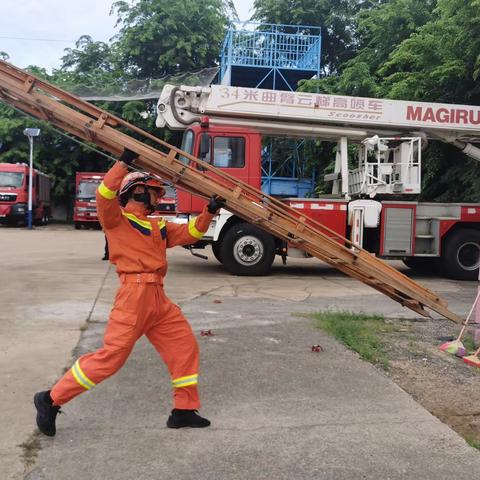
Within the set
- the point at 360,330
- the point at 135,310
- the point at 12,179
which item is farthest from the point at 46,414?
the point at 12,179

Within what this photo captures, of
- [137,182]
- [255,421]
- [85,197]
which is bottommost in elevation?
[255,421]

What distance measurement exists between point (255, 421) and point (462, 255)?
912cm

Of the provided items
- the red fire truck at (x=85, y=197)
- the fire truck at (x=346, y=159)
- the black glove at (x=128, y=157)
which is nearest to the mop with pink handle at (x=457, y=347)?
the black glove at (x=128, y=157)

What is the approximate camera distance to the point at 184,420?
12.4 feet

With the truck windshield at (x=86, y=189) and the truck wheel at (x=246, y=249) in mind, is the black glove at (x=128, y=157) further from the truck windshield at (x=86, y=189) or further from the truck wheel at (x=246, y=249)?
the truck windshield at (x=86, y=189)

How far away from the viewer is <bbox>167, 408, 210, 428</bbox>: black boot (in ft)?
12.3

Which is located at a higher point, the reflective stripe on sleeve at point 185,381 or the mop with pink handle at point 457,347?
the reflective stripe on sleeve at point 185,381

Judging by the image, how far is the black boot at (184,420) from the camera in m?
3.76

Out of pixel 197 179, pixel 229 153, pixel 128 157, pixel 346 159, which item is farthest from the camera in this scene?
pixel 346 159

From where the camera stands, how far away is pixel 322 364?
525 cm

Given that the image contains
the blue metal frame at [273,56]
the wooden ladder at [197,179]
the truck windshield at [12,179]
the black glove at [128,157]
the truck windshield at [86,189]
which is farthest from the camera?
the truck windshield at [86,189]

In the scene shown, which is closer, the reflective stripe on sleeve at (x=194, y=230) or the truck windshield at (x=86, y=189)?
the reflective stripe on sleeve at (x=194, y=230)

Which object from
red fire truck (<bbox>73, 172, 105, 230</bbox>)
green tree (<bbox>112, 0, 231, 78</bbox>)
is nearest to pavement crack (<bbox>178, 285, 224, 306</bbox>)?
red fire truck (<bbox>73, 172, 105, 230</bbox>)

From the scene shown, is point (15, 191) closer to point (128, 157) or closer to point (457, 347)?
point (457, 347)
